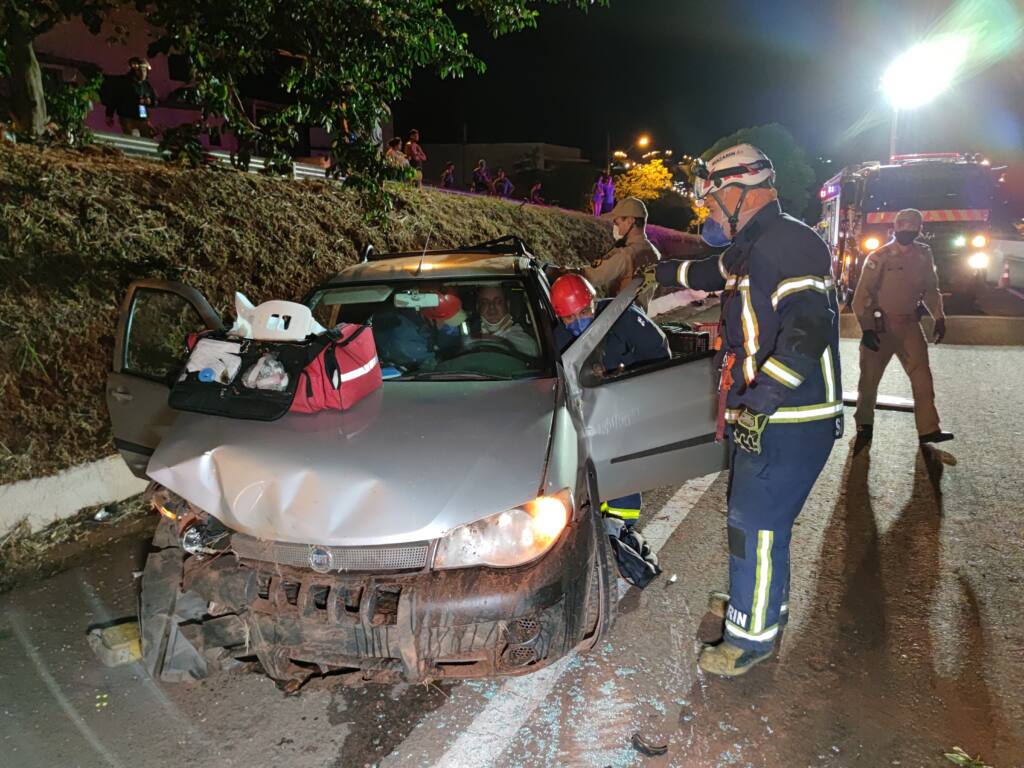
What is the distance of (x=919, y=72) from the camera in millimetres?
23000

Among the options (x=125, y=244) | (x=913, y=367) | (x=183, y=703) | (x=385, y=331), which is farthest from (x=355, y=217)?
(x=183, y=703)

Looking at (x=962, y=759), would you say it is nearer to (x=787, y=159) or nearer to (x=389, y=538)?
(x=389, y=538)

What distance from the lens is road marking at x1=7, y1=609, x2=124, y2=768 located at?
7.89 feet

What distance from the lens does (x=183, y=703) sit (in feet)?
8.79

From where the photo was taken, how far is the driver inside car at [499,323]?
142 inches

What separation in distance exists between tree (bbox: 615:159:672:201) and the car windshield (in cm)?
4090

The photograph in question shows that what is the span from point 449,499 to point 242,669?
0.97m

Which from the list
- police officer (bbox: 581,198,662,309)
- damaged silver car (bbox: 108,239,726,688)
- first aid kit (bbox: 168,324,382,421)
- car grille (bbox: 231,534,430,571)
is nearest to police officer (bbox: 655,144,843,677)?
damaged silver car (bbox: 108,239,726,688)

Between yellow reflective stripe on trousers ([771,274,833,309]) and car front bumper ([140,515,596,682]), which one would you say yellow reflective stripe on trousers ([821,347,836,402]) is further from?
car front bumper ([140,515,596,682])

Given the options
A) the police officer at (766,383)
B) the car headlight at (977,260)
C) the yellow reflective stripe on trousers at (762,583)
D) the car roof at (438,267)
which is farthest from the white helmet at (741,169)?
the car headlight at (977,260)

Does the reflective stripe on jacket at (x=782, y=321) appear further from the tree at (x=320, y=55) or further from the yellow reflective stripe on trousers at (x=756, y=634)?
the tree at (x=320, y=55)

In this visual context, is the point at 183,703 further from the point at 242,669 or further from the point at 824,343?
the point at 824,343

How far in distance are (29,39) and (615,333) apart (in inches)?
273

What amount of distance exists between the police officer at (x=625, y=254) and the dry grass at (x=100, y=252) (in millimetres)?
2361
